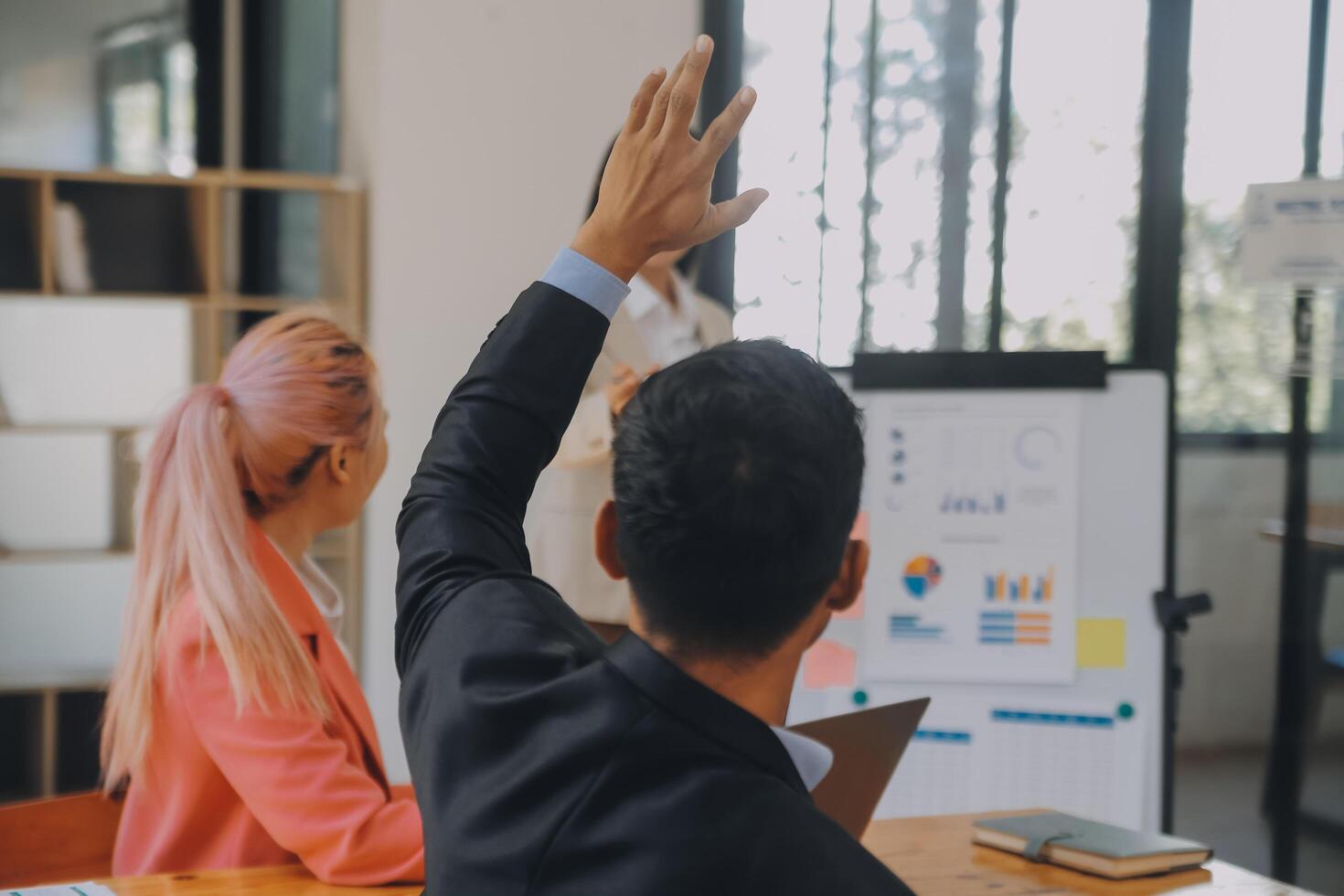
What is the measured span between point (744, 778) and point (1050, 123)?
286cm

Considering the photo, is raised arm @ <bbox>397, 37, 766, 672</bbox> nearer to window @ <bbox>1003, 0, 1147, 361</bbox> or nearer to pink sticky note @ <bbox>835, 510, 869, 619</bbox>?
pink sticky note @ <bbox>835, 510, 869, 619</bbox>

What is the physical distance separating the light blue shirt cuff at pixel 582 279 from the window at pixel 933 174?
97.6 inches

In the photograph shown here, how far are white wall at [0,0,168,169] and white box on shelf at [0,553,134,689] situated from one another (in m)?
1.85

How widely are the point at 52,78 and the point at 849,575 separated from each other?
5191mm

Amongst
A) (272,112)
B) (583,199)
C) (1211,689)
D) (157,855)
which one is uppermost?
(272,112)

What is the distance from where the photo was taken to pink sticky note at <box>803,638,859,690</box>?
2.65 meters

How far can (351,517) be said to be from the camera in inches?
69.3

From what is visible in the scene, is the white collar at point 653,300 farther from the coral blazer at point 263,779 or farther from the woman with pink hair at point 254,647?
the coral blazer at point 263,779

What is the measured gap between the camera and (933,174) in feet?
11.1

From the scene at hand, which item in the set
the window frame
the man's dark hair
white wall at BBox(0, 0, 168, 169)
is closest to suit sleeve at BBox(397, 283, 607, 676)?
the man's dark hair

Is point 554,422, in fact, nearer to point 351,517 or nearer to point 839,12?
point 351,517

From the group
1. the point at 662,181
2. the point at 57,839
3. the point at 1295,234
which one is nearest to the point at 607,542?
the point at 662,181

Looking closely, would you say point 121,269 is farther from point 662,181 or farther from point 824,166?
point 662,181

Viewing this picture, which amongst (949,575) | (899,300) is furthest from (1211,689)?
(899,300)
